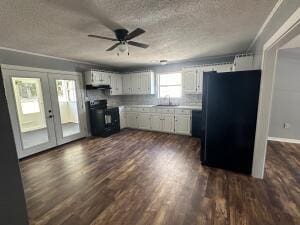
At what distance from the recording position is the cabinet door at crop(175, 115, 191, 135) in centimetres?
493

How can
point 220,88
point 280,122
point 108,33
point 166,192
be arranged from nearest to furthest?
point 166,192
point 108,33
point 220,88
point 280,122

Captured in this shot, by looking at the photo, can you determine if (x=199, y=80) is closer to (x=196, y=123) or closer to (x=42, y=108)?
(x=196, y=123)

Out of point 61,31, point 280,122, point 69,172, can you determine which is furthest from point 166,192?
point 280,122

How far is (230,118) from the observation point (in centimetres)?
276

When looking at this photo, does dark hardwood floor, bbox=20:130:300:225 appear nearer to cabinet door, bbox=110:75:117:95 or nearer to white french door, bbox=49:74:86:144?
white french door, bbox=49:74:86:144

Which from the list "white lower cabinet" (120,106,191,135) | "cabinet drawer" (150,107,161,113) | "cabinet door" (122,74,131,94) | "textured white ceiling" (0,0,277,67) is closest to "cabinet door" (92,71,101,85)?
"cabinet door" (122,74,131,94)

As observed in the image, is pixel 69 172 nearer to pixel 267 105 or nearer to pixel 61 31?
pixel 61 31

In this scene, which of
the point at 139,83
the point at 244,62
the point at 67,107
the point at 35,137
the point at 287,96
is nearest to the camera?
the point at 244,62

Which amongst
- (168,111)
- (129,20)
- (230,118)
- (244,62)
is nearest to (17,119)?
(129,20)

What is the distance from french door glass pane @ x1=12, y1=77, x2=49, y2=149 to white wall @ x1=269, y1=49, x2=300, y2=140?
20.5ft

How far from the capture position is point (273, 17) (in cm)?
201

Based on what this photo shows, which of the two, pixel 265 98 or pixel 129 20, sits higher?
pixel 129 20

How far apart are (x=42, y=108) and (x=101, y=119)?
65.6 inches

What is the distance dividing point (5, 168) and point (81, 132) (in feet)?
15.4
